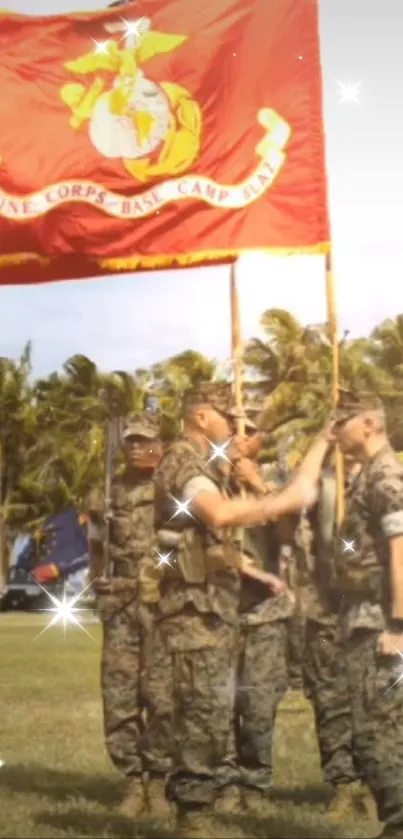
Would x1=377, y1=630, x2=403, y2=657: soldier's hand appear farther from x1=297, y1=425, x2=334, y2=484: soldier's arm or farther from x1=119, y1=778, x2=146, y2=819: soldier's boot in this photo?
x1=119, y1=778, x2=146, y2=819: soldier's boot

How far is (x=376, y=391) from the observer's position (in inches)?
156

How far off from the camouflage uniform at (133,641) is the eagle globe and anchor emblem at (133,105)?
3.12ft

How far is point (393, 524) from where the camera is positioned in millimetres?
3430

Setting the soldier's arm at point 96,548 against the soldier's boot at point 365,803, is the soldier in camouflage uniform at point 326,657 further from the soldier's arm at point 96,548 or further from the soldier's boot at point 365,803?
the soldier's arm at point 96,548

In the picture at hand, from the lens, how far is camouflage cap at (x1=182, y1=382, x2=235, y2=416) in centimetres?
381

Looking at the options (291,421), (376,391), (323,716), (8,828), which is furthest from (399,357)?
(8,828)

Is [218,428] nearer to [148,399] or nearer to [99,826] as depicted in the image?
[148,399]

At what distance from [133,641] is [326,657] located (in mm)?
685

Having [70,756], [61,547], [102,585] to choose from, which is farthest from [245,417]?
[70,756]

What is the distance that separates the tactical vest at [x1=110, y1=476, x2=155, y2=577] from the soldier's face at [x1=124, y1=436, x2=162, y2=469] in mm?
66

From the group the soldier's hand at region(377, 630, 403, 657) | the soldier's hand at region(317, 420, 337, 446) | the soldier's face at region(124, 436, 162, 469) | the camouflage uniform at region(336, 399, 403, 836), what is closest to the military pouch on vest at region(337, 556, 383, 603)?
the camouflage uniform at region(336, 399, 403, 836)

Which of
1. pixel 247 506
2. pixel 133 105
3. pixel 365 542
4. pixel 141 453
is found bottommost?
pixel 365 542

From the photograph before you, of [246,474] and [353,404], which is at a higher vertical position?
[353,404]

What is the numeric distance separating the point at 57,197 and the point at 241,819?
2.16 meters
